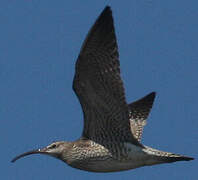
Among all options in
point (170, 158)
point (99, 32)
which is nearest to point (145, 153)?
point (170, 158)

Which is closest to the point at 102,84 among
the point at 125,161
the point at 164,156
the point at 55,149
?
the point at 125,161

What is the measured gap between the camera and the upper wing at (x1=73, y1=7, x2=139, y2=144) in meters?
14.3

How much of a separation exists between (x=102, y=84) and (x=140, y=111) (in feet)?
11.9

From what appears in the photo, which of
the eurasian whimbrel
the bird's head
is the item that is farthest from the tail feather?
the bird's head

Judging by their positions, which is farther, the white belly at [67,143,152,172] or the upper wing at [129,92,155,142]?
the upper wing at [129,92,155,142]

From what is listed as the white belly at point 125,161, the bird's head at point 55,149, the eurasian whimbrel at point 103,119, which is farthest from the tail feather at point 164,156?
the bird's head at point 55,149

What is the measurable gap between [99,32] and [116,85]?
119 cm

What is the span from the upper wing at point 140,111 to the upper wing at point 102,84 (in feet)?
7.76

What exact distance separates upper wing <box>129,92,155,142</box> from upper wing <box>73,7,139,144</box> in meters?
2.37

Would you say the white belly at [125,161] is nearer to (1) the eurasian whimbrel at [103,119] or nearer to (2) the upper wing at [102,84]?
(1) the eurasian whimbrel at [103,119]

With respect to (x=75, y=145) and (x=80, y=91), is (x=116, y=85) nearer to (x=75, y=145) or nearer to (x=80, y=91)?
(x=80, y=91)

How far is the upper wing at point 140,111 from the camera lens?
17688 mm

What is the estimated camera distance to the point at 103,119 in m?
15.2

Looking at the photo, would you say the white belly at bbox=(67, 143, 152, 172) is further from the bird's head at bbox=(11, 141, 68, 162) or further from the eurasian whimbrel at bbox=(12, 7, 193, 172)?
the bird's head at bbox=(11, 141, 68, 162)
